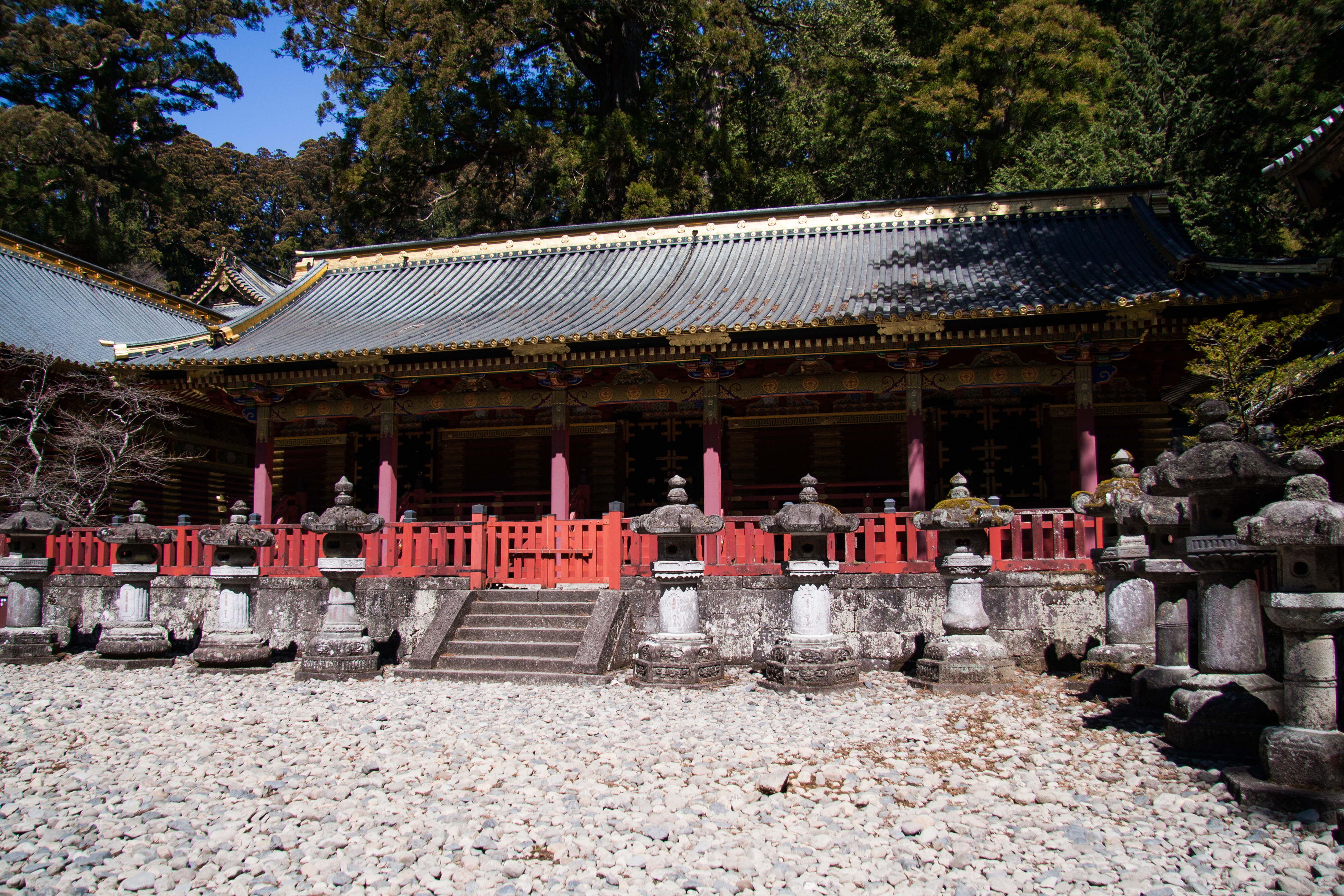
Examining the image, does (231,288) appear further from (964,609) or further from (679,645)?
(964,609)

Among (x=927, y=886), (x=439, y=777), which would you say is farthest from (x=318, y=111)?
(x=927, y=886)

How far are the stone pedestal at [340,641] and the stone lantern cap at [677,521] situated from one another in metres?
3.72

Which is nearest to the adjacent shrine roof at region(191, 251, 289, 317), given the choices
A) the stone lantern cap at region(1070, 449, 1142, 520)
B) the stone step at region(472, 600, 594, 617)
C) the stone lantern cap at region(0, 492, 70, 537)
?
the stone lantern cap at region(0, 492, 70, 537)

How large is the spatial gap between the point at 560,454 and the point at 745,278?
193 inches

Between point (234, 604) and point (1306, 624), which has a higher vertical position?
point (1306, 624)

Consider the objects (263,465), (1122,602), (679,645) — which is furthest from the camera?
(263,465)

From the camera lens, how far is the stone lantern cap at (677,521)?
939 cm

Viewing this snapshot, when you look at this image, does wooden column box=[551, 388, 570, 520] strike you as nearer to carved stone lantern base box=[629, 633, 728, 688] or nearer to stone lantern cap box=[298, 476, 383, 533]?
stone lantern cap box=[298, 476, 383, 533]

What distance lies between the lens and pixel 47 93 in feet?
111

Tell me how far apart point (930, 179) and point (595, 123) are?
1062cm

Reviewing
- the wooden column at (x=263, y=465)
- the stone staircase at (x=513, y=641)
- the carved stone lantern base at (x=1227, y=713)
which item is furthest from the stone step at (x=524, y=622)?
the carved stone lantern base at (x=1227, y=713)

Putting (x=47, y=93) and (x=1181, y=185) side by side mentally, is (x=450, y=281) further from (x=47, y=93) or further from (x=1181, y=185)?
(x=47, y=93)

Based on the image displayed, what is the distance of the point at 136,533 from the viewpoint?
37.4ft

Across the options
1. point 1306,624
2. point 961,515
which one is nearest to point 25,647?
point 961,515
